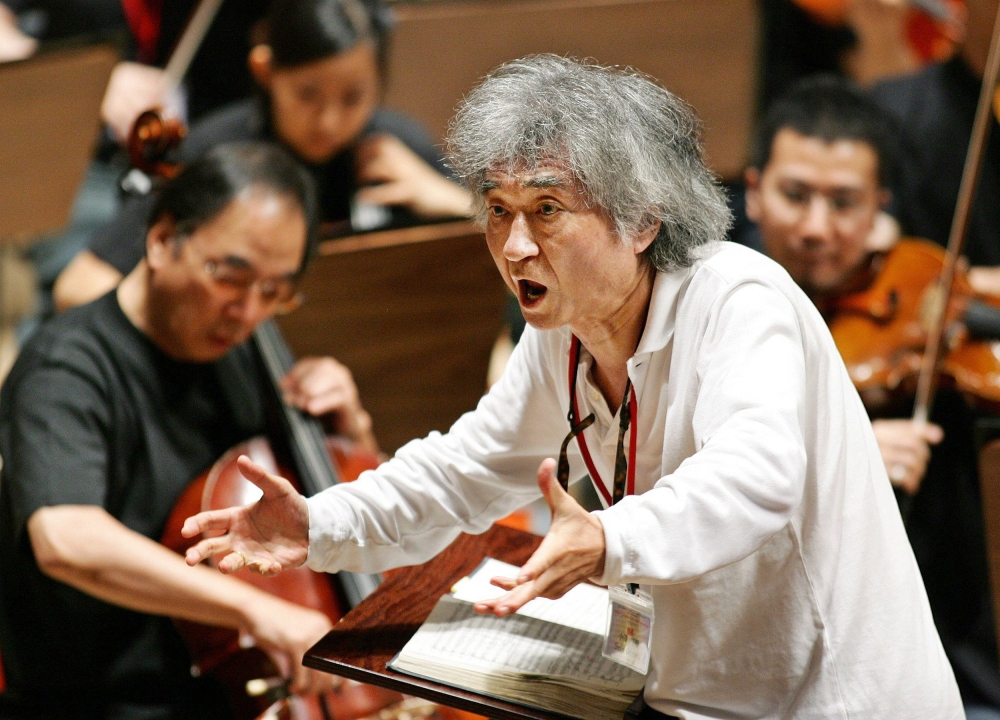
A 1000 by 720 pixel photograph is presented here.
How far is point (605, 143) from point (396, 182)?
2.09m

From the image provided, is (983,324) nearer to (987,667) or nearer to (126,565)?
(987,667)

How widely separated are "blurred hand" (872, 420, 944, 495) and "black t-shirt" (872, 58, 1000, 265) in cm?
93

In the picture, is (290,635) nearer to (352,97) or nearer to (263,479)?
(263,479)

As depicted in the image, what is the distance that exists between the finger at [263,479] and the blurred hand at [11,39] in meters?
2.29

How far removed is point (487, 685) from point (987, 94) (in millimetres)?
1558

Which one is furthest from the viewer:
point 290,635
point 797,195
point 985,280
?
point 985,280

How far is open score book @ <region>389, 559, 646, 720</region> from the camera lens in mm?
1190

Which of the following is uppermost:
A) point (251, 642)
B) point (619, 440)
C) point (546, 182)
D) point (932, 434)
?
point (546, 182)

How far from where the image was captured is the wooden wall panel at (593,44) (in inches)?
142

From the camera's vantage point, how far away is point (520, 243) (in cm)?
115

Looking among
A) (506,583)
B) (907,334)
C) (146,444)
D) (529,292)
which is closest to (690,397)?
(529,292)

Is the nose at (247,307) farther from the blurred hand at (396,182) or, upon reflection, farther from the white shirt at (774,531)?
the blurred hand at (396,182)

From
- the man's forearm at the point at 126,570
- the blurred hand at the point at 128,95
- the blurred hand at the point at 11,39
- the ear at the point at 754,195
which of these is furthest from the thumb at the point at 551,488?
the blurred hand at the point at 11,39

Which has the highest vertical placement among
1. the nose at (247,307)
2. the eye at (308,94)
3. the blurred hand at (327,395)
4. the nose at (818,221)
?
the eye at (308,94)
